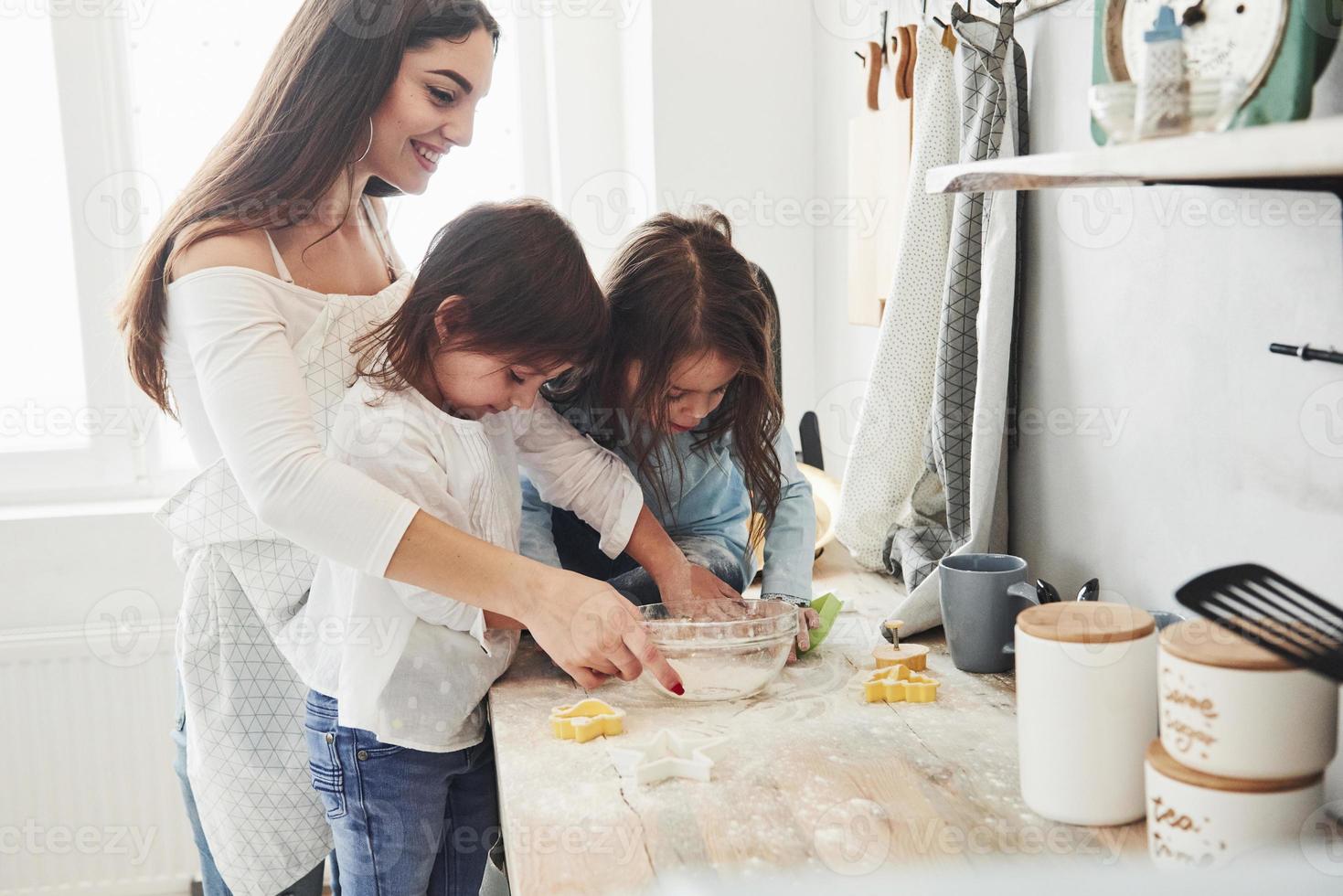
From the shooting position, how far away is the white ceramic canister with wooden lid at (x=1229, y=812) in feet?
2.34

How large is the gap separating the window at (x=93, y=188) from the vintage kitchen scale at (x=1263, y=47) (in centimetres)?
190

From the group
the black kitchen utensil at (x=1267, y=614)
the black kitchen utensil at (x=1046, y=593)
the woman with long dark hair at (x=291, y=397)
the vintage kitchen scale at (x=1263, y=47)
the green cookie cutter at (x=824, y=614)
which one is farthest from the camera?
the green cookie cutter at (x=824, y=614)

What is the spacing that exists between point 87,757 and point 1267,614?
7.21 feet

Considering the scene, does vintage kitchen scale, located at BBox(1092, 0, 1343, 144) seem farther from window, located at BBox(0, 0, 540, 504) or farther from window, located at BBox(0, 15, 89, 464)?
window, located at BBox(0, 15, 89, 464)

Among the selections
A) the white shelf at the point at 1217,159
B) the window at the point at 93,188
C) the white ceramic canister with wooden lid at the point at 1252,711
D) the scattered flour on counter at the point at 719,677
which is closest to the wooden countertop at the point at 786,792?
the scattered flour on counter at the point at 719,677

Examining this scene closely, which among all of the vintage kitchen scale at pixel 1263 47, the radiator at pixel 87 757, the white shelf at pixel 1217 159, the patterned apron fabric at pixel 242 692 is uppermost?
the vintage kitchen scale at pixel 1263 47

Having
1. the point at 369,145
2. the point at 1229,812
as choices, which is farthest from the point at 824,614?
the point at 369,145

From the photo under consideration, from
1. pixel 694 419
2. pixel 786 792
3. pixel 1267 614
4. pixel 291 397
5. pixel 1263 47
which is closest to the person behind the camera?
pixel 1267 614

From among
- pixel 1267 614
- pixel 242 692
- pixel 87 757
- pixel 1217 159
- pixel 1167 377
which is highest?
pixel 1217 159

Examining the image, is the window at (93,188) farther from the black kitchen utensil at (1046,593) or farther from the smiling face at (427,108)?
the black kitchen utensil at (1046,593)

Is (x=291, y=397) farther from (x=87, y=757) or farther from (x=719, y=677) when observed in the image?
(x=87, y=757)

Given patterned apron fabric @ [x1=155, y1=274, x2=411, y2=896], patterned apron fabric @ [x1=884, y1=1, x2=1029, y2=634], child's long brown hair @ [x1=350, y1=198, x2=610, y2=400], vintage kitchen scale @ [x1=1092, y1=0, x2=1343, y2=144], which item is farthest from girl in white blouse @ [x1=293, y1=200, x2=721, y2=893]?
vintage kitchen scale @ [x1=1092, y1=0, x2=1343, y2=144]

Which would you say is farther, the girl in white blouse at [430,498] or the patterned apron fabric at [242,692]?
the patterned apron fabric at [242,692]

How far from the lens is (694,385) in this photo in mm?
1223
